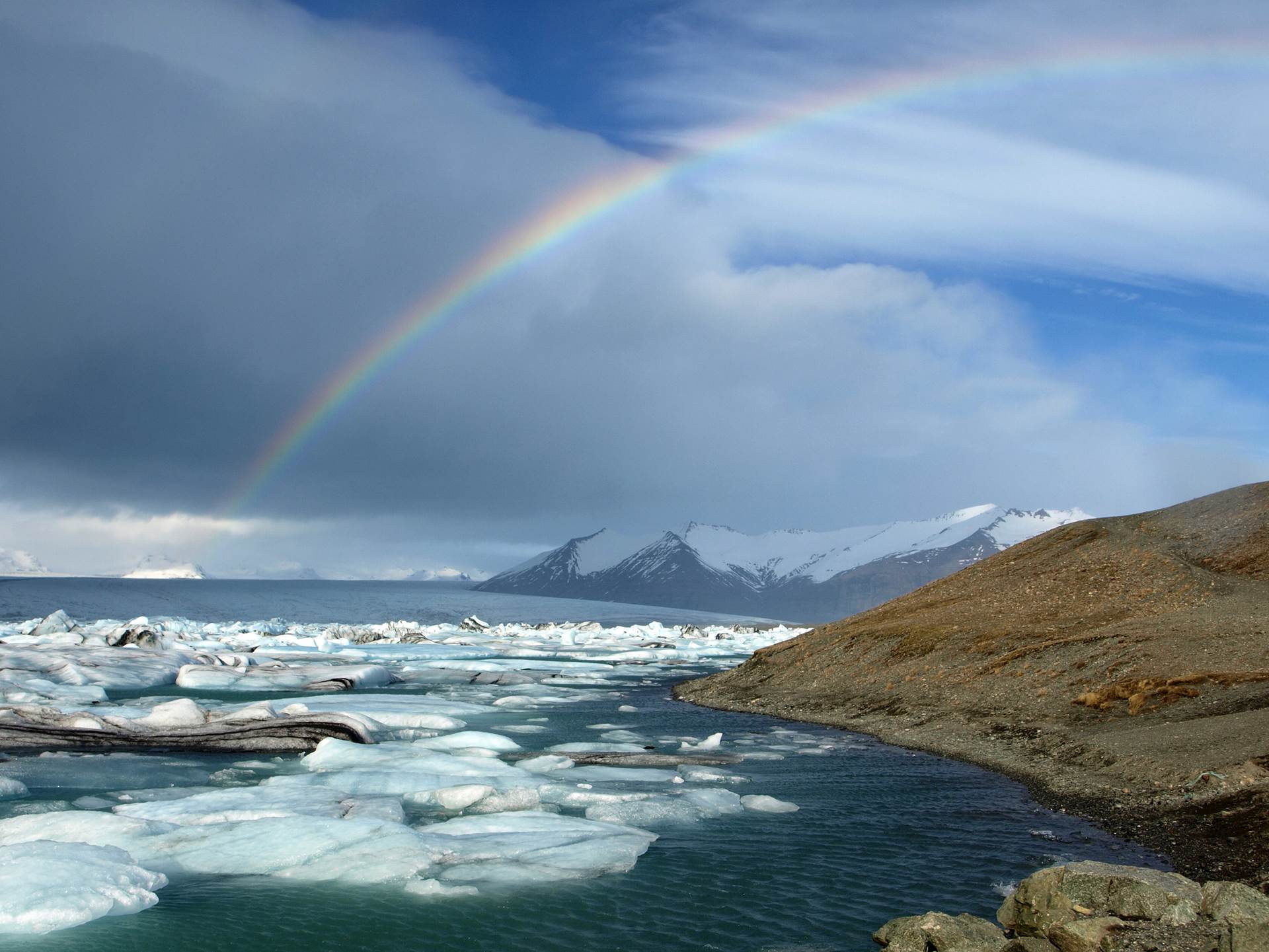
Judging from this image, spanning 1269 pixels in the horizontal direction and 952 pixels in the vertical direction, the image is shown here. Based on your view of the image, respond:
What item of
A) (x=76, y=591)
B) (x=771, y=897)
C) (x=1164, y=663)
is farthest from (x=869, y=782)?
(x=76, y=591)

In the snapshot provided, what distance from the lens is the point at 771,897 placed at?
410 inches

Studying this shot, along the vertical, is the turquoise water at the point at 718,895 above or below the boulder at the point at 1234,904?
below

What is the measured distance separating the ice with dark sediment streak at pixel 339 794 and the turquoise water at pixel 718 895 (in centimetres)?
→ 37

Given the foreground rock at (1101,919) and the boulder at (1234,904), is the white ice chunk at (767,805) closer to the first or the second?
the foreground rock at (1101,919)

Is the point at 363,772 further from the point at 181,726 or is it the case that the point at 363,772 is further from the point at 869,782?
the point at 869,782

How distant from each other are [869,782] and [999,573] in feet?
69.6

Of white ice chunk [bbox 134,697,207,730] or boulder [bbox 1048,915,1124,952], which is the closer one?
boulder [bbox 1048,915,1124,952]

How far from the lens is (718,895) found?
1044 cm

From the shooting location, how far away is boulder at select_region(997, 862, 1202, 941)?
26.5 ft

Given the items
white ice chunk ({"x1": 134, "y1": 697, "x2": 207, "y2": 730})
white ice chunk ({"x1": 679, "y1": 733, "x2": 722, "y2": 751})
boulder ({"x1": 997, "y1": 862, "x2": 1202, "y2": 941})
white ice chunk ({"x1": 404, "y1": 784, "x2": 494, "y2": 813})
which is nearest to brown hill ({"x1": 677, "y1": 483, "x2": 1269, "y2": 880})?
boulder ({"x1": 997, "y1": 862, "x2": 1202, "y2": 941})

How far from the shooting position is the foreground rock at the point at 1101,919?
768cm

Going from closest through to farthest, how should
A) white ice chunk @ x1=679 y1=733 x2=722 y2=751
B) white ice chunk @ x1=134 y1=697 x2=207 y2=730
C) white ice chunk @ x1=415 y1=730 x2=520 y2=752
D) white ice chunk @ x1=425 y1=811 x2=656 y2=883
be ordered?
white ice chunk @ x1=425 y1=811 x2=656 y2=883, white ice chunk @ x1=415 y1=730 x2=520 y2=752, white ice chunk @ x1=134 y1=697 x2=207 y2=730, white ice chunk @ x1=679 y1=733 x2=722 y2=751

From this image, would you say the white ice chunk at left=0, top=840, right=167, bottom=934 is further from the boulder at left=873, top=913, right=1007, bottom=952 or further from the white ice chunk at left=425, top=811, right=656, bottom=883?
the boulder at left=873, top=913, right=1007, bottom=952

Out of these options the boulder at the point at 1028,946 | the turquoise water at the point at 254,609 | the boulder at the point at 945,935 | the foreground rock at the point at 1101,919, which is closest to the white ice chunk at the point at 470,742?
the foreground rock at the point at 1101,919
